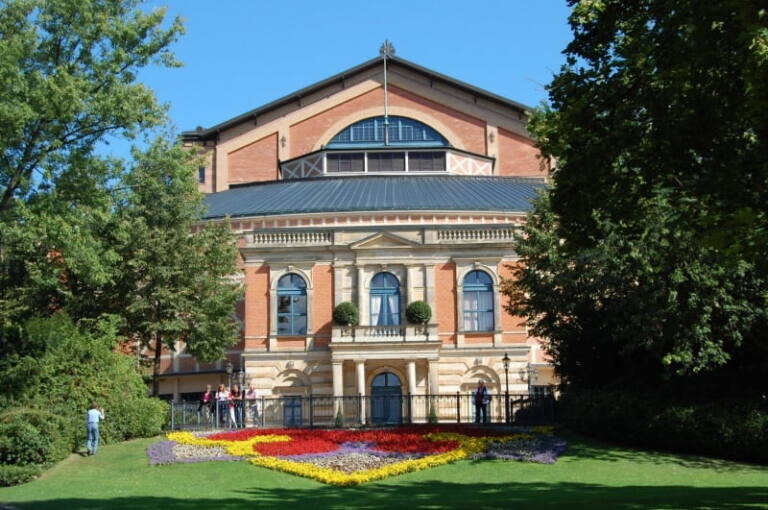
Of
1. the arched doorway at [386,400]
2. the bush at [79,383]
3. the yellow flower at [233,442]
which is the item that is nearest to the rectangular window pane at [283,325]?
the arched doorway at [386,400]

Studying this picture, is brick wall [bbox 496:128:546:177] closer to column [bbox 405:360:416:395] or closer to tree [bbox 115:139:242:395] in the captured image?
column [bbox 405:360:416:395]

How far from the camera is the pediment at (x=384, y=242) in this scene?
4725cm

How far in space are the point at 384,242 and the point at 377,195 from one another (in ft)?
31.4

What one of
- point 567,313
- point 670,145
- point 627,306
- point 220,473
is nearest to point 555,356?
point 567,313

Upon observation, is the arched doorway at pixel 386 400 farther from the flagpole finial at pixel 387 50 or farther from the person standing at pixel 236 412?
the flagpole finial at pixel 387 50

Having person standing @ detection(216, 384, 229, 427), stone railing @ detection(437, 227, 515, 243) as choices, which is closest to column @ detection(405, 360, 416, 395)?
stone railing @ detection(437, 227, 515, 243)

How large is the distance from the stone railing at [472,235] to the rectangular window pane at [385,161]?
714 inches

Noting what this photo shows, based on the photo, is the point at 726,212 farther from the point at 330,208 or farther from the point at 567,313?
the point at 330,208

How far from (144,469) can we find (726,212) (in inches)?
652

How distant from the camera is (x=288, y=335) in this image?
47438 mm

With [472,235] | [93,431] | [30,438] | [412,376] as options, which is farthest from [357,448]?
[472,235]

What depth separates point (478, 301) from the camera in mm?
47438

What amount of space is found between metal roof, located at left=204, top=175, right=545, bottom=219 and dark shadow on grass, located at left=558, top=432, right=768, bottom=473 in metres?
23.4

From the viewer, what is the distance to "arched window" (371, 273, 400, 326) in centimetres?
4703
